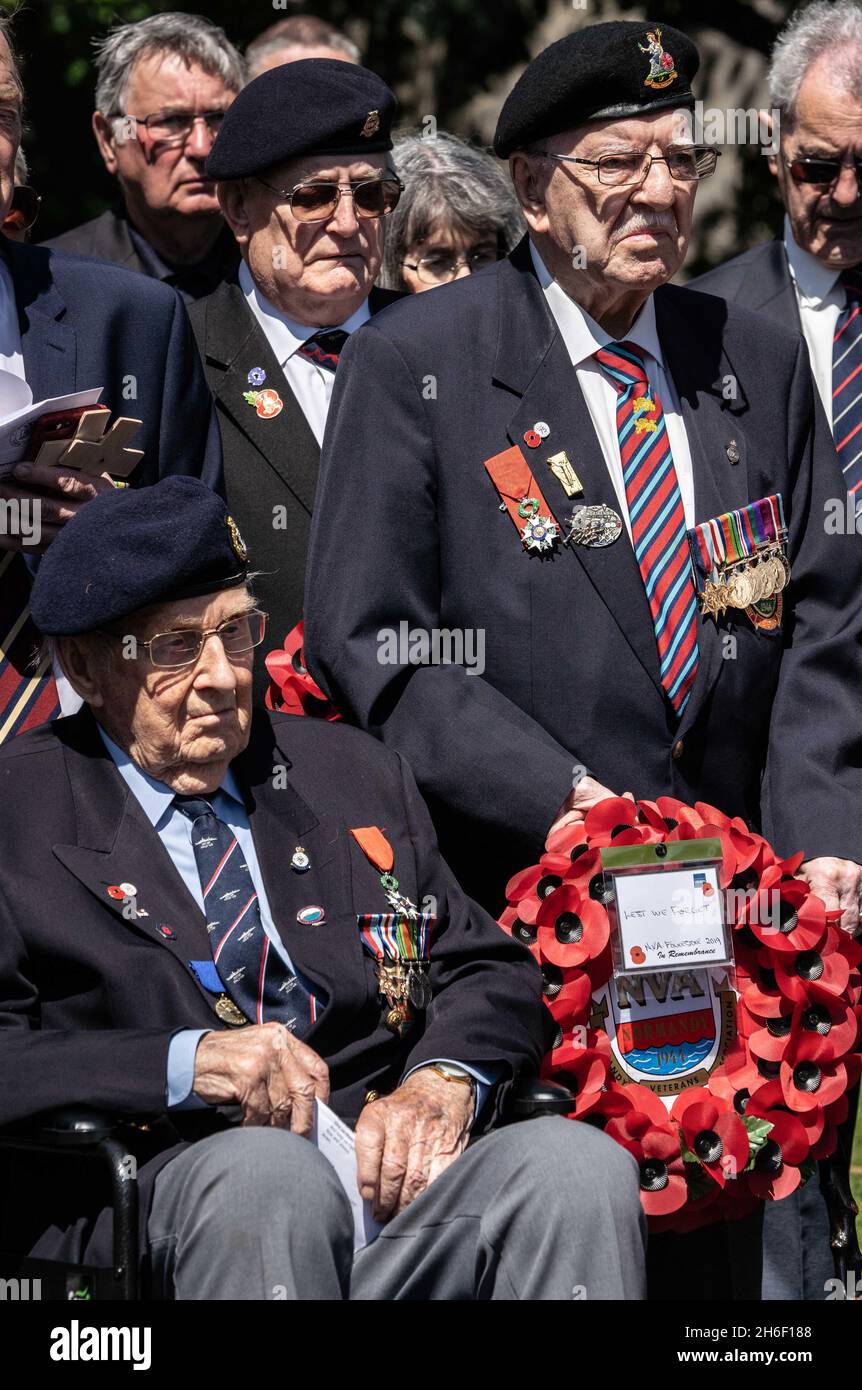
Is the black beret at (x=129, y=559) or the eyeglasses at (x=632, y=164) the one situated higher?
the eyeglasses at (x=632, y=164)

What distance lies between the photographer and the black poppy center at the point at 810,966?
12.8 ft

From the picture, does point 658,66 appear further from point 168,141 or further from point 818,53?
point 168,141

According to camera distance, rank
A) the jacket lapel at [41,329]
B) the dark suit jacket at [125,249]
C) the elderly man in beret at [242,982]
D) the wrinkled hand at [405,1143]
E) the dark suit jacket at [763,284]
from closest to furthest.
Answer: the elderly man in beret at [242,982], the wrinkled hand at [405,1143], the jacket lapel at [41,329], the dark suit jacket at [763,284], the dark suit jacket at [125,249]

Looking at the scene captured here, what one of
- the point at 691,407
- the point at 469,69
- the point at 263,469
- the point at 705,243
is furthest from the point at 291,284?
the point at 705,243

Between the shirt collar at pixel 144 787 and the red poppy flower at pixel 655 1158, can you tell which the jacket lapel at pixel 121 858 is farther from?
the red poppy flower at pixel 655 1158

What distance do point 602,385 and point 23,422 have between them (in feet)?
3.68

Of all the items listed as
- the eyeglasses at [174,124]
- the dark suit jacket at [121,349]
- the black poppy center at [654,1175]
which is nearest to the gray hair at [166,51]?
the eyeglasses at [174,124]

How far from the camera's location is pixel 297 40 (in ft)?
22.5

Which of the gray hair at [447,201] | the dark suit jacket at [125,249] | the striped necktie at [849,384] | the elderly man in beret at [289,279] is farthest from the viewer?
the dark suit jacket at [125,249]

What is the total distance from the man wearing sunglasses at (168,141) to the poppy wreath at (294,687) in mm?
1986

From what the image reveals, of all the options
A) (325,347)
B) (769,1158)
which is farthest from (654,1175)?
(325,347)

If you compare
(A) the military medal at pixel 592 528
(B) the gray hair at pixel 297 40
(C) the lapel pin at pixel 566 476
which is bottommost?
(A) the military medal at pixel 592 528

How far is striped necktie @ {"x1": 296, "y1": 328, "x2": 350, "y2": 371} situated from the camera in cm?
491
